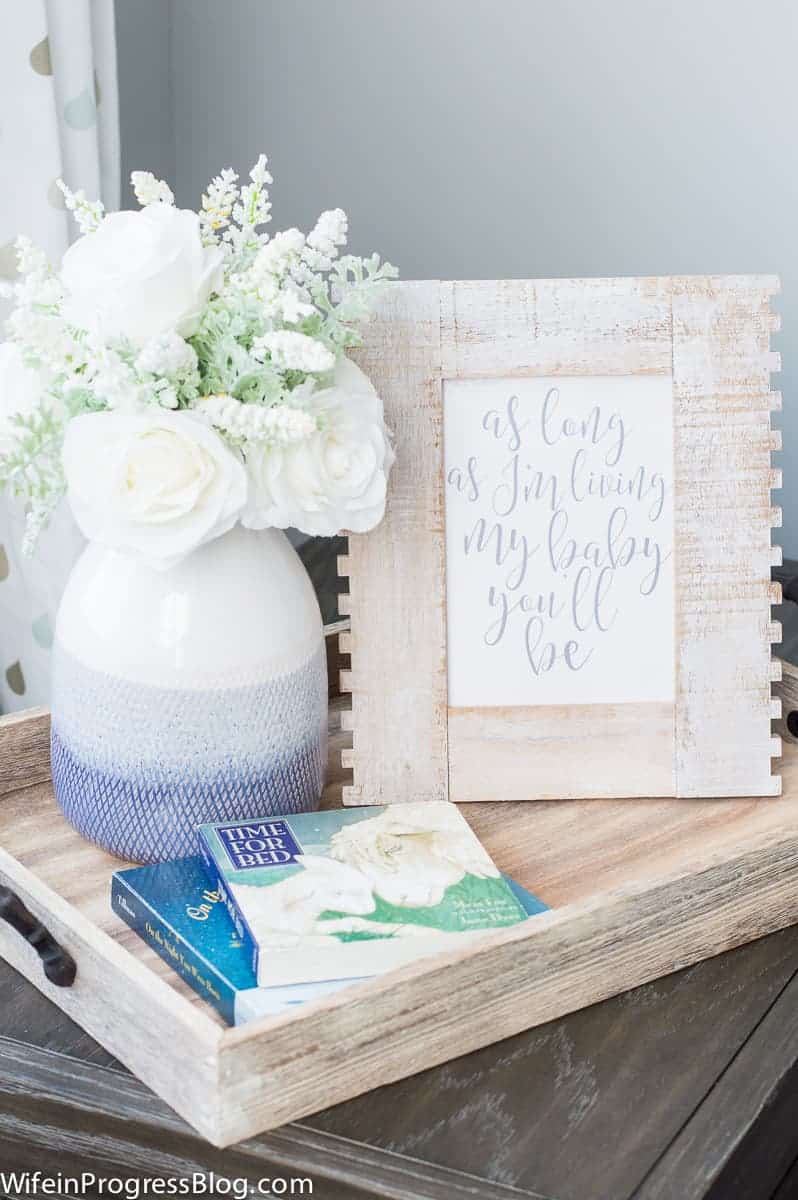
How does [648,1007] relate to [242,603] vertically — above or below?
below

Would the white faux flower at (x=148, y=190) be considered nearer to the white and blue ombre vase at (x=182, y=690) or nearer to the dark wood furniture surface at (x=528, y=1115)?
the white and blue ombre vase at (x=182, y=690)

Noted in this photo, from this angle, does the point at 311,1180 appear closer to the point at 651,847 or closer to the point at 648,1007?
the point at 648,1007

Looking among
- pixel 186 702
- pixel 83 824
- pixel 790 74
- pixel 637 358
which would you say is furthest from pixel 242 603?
pixel 790 74

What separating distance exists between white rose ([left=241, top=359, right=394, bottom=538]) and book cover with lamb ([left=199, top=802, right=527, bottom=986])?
18 cm

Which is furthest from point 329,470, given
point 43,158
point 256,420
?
point 43,158

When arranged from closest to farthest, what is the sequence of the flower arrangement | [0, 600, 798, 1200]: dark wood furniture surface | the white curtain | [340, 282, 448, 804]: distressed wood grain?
[0, 600, 798, 1200]: dark wood furniture surface → the flower arrangement → [340, 282, 448, 804]: distressed wood grain → the white curtain

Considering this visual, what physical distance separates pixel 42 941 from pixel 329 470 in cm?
30

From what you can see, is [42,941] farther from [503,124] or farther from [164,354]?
[503,124]

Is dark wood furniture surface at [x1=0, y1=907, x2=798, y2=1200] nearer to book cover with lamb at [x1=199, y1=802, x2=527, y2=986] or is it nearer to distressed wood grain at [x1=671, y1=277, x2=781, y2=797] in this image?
book cover with lamb at [x1=199, y1=802, x2=527, y2=986]

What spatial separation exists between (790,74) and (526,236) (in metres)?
0.35

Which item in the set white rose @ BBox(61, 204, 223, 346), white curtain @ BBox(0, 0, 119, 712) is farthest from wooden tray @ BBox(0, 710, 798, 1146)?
white curtain @ BBox(0, 0, 119, 712)

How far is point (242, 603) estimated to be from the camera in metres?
0.75

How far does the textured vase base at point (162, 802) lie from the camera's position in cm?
76

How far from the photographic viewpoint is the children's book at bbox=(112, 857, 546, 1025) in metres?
0.61
